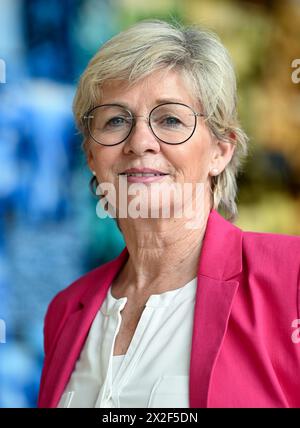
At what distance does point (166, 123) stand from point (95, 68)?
25 centimetres

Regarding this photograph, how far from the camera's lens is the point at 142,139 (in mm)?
1607

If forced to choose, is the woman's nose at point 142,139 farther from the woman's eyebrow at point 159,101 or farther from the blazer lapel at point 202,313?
the blazer lapel at point 202,313

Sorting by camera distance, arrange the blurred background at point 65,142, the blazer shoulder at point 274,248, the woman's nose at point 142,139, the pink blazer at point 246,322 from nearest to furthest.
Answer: the pink blazer at point 246,322 → the blazer shoulder at point 274,248 → the woman's nose at point 142,139 → the blurred background at point 65,142

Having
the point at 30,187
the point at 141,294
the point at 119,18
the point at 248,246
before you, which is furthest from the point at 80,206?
the point at 248,246

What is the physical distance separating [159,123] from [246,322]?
1.73 ft

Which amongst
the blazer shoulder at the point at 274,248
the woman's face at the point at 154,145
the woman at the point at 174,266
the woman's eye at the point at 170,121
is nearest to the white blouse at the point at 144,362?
the woman at the point at 174,266

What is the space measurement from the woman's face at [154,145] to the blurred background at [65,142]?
1.41m

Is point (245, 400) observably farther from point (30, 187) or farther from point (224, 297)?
point (30, 187)

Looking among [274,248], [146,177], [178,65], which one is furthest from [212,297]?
[178,65]

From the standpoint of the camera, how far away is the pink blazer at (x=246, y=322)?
1.37 m

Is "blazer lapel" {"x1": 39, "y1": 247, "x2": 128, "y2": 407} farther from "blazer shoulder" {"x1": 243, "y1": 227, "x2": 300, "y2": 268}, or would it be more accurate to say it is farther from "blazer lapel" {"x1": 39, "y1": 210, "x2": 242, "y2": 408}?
"blazer shoulder" {"x1": 243, "y1": 227, "x2": 300, "y2": 268}

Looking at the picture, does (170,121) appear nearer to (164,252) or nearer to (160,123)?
(160,123)

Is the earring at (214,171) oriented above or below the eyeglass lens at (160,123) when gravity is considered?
below

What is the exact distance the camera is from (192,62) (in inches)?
65.6
